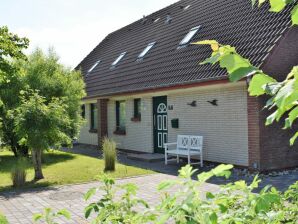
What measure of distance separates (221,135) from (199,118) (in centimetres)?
135

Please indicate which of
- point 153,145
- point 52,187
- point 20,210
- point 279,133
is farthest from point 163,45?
point 20,210

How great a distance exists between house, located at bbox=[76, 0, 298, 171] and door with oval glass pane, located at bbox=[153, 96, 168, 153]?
4 cm

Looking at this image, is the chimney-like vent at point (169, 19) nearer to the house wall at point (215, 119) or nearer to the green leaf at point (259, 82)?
the house wall at point (215, 119)

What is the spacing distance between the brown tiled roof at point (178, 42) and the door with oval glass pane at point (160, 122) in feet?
3.53

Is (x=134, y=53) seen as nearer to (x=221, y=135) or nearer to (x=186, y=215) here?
(x=221, y=135)

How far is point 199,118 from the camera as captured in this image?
14.5 metres

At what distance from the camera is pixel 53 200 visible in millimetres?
9102

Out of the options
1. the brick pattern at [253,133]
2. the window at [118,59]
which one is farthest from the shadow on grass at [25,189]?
the window at [118,59]

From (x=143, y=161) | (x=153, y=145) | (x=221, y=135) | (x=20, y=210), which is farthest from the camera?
(x=153, y=145)

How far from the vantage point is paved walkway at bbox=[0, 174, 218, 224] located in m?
7.68

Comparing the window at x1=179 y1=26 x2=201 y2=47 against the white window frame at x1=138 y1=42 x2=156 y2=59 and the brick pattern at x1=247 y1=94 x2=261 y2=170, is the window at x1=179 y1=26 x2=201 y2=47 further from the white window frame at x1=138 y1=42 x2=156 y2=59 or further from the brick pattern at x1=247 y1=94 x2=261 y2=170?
the brick pattern at x1=247 y1=94 x2=261 y2=170

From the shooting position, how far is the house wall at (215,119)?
12.6 meters

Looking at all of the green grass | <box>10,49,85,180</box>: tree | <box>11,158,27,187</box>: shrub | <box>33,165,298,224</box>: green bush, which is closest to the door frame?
the green grass

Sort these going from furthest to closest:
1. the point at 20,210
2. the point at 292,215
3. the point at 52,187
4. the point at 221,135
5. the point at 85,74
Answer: the point at 85,74, the point at 221,135, the point at 52,187, the point at 20,210, the point at 292,215
